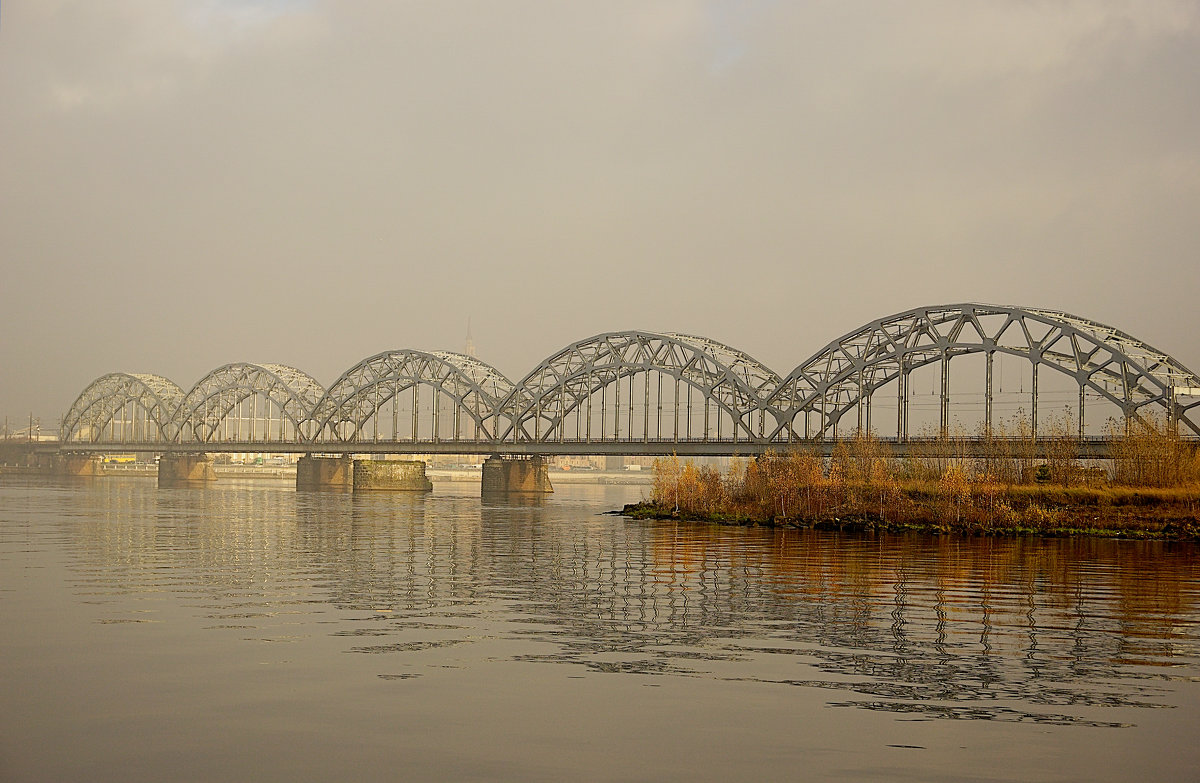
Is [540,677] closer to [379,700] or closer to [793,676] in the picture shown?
[379,700]

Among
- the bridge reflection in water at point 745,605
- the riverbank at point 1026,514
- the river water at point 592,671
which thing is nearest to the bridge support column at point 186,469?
the bridge reflection in water at point 745,605

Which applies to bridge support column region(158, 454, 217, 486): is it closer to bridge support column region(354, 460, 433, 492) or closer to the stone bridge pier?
the stone bridge pier

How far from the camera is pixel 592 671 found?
19859 millimetres

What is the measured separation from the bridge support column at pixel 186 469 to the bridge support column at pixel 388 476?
43391 millimetres

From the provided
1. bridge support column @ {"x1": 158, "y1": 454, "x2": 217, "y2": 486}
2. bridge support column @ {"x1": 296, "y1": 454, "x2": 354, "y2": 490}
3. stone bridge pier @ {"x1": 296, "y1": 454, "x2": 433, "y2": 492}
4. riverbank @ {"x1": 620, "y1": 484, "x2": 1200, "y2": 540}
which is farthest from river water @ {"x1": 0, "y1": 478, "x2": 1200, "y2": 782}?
bridge support column @ {"x1": 158, "y1": 454, "x2": 217, "y2": 486}

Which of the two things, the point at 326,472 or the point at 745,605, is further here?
the point at 326,472

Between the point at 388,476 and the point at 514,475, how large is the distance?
938 inches

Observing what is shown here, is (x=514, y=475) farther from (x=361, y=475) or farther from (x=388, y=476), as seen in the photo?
(x=361, y=475)

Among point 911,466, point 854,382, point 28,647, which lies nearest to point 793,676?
point 28,647

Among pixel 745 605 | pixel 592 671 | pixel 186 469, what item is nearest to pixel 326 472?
pixel 186 469

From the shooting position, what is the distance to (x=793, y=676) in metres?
19.5

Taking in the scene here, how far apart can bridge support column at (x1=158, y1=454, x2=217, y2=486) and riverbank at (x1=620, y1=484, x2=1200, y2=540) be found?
137m

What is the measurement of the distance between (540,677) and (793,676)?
4189mm

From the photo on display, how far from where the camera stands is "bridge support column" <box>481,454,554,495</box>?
13438 centimetres
